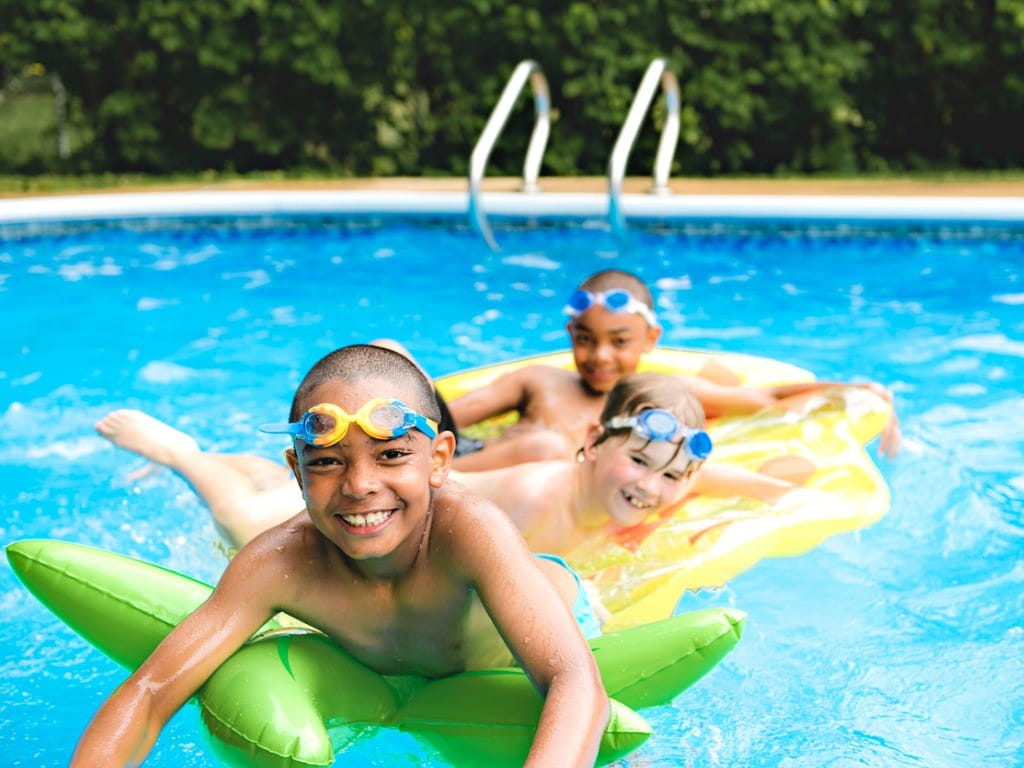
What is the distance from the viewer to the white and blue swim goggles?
15.1ft

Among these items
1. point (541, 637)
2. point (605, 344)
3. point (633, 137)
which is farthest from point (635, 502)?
point (633, 137)

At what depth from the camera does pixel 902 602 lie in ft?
13.6

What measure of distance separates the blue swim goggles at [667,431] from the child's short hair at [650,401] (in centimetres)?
5

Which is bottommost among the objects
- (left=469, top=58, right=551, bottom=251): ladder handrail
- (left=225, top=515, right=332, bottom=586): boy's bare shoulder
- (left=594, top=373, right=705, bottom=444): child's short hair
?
(left=225, top=515, right=332, bottom=586): boy's bare shoulder

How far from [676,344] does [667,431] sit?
3.21 metres

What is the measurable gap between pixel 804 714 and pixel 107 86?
894 centimetres

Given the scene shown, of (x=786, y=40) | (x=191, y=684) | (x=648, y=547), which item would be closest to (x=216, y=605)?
(x=191, y=684)

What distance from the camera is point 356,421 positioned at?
2.40 m

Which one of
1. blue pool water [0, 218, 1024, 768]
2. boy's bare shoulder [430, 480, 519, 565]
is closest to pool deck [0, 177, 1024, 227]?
blue pool water [0, 218, 1024, 768]

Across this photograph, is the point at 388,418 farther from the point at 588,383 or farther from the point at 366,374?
the point at 588,383

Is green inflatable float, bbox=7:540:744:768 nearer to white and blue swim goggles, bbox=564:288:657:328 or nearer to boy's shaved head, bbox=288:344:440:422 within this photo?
boy's shaved head, bbox=288:344:440:422

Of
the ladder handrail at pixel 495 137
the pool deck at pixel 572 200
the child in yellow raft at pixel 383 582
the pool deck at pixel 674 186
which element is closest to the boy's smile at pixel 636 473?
the child in yellow raft at pixel 383 582

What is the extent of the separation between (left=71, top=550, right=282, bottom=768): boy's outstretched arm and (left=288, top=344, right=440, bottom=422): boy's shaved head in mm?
360

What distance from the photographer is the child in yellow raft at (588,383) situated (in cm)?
462
